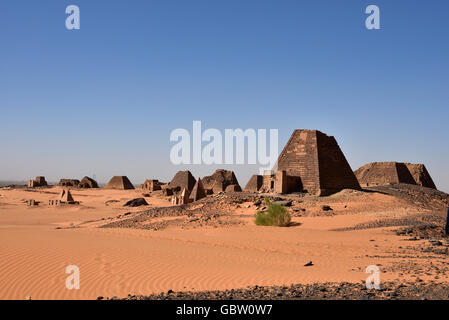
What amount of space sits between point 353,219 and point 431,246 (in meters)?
5.55

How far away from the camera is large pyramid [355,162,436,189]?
39812mm

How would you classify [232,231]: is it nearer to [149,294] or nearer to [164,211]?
[164,211]

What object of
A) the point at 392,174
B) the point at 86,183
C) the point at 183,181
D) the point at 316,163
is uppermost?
the point at 316,163

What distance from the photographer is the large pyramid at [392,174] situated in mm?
39812

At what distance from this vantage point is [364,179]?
140 ft

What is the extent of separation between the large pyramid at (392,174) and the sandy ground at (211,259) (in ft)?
79.7

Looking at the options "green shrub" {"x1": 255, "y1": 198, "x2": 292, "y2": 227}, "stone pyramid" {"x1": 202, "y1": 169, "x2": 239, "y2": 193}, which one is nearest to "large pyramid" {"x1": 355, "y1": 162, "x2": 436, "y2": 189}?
"stone pyramid" {"x1": 202, "y1": 169, "x2": 239, "y2": 193}

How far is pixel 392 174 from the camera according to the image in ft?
131

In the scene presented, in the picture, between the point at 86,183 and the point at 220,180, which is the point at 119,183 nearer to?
the point at 86,183

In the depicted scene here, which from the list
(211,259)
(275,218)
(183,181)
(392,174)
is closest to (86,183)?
(183,181)

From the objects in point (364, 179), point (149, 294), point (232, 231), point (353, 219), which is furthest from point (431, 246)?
point (364, 179)

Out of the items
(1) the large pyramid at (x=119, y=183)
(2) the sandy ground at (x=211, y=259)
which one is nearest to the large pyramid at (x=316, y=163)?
(2) the sandy ground at (x=211, y=259)

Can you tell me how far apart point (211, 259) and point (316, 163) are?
610 inches

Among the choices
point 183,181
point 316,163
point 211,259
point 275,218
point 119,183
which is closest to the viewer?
point 211,259
